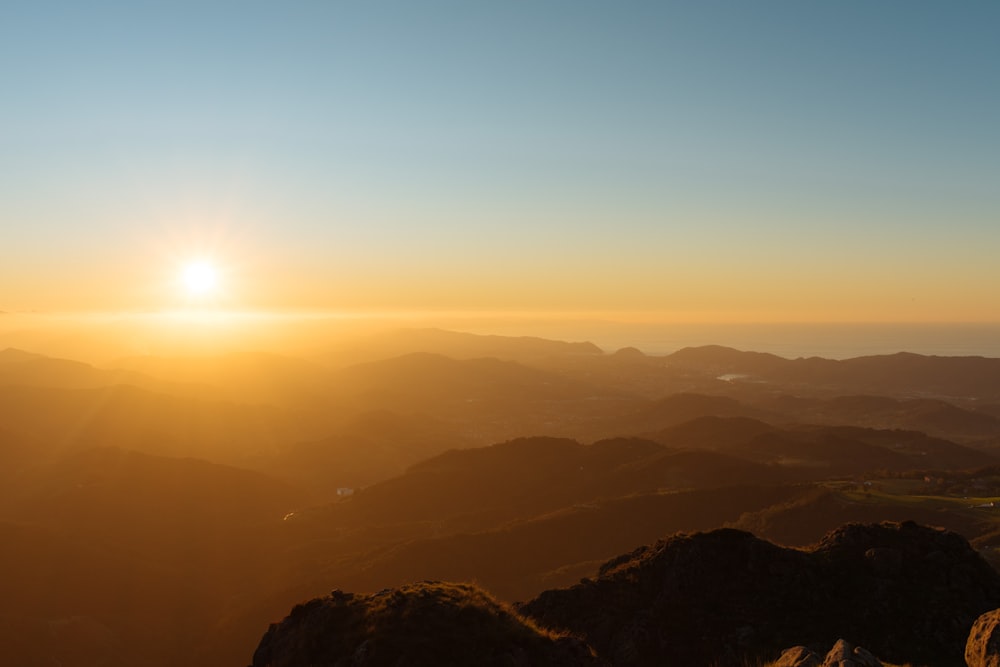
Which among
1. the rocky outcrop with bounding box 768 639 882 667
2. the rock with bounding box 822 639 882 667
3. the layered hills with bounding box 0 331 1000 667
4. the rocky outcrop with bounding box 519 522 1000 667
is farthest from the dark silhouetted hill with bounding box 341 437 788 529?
the rock with bounding box 822 639 882 667

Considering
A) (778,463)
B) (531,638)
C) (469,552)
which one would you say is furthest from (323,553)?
(778,463)

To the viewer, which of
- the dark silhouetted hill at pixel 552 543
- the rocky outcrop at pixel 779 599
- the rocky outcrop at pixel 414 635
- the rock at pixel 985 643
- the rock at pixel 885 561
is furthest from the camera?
the dark silhouetted hill at pixel 552 543

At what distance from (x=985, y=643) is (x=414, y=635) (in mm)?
12836

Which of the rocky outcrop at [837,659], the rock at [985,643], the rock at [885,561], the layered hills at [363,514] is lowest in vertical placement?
the layered hills at [363,514]

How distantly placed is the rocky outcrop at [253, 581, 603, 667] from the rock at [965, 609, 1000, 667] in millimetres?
8360

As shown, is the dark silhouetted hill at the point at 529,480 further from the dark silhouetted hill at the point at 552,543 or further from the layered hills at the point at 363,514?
the dark silhouetted hill at the point at 552,543

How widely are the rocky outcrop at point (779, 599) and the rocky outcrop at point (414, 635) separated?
22.4 feet

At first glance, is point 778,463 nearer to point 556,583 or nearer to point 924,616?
point 556,583

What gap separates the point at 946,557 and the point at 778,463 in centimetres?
10006

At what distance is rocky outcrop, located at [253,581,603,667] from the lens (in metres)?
15.3

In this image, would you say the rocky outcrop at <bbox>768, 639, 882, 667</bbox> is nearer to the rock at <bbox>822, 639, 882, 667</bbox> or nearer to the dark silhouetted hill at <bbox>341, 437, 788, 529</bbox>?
the rock at <bbox>822, 639, 882, 667</bbox>

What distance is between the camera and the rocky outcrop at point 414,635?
1526 cm

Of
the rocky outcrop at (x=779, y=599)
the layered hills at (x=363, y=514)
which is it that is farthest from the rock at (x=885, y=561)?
the layered hills at (x=363, y=514)

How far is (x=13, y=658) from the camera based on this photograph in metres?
51.4
